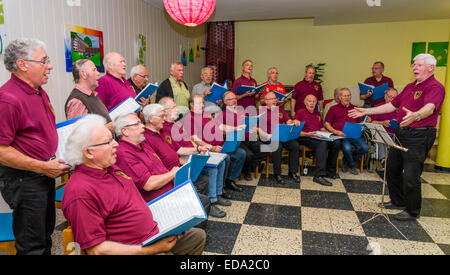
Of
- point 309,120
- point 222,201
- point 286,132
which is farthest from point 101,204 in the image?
point 309,120

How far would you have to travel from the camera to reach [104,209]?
4.21 feet

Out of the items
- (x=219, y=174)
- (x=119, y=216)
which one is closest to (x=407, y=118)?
(x=219, y=174)

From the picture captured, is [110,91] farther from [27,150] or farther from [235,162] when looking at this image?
[235,162]

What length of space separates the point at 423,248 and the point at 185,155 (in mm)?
2102

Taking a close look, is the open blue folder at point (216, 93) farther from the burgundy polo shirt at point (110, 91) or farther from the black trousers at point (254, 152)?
the burgundy polo shirt at point (110, 91)

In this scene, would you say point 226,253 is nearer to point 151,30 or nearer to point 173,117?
point 173,117

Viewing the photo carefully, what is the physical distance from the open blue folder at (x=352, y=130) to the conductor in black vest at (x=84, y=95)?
3.04 meters

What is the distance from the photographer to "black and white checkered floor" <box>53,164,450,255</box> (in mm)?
2248

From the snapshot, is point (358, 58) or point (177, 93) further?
point (358, 58)

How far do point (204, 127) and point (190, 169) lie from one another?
47.0 inches

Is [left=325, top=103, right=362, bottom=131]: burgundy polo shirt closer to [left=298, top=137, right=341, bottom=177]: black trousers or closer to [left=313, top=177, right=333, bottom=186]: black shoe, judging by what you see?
[left=298, top=137, right=341, bottom=177]: black trousers

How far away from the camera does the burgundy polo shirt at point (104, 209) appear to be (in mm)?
1190

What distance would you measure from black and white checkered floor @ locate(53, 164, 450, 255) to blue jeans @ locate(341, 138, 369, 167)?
1.84 feet

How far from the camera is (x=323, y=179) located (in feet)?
12.4
